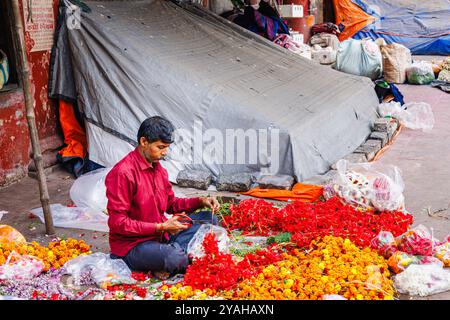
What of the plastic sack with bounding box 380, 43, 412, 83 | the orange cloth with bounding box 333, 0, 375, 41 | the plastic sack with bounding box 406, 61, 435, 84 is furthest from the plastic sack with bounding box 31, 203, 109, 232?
the orange cloth with bounding box 333, 0, 375, 41

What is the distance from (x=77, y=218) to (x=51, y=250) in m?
0.95

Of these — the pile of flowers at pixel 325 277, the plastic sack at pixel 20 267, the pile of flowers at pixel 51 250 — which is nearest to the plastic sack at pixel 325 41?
the pile of flowers at pixel 325 277

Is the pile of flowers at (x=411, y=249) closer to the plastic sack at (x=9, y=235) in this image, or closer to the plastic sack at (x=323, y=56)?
the plastic sack at (x=9, y=235)

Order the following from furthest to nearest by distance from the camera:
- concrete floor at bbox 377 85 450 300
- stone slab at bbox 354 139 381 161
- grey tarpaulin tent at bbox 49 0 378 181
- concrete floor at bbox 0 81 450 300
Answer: stone slab at bbox 354 139 381 161 → grey tarpaulin tent at bbox 49 0 378 181 → concrete floor at bbox 377 85 450 300 → concrete floor at bbox 0 81 450 300

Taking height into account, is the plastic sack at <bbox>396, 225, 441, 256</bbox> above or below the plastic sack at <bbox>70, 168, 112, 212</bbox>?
above

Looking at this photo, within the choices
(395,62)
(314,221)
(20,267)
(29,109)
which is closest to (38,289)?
(20,267)

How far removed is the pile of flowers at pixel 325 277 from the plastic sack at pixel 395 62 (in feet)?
30.1

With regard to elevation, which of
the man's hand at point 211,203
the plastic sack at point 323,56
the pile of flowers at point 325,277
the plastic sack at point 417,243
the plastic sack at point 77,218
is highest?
the man's hand at point 211,203

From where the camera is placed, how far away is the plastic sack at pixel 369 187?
5363 millimetres

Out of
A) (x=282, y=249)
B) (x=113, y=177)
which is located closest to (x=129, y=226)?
(x=113, y=177)

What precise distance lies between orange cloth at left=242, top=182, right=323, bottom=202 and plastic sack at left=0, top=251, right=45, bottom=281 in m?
2.57

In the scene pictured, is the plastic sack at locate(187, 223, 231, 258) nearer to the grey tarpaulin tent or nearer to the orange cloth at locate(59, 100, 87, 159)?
the grey tarpaulin tent

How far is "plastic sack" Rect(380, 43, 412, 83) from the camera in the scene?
12711mm

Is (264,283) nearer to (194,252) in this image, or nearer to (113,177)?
(194,252)
